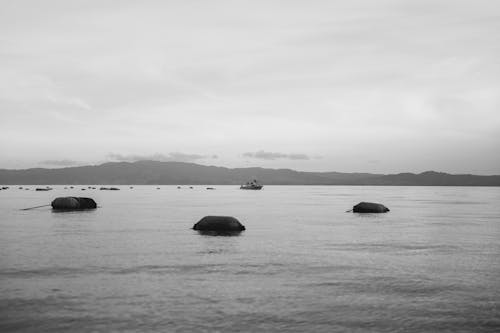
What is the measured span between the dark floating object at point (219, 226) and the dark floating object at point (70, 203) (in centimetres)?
3782

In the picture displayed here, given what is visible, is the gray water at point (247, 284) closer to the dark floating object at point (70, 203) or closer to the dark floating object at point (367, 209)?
the dark floating object at point (367, 209)

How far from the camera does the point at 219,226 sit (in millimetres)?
44094

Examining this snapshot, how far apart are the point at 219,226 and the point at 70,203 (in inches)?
1598

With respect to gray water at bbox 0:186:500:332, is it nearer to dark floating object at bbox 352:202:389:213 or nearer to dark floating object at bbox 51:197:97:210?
dark floating object at bbox 352:202:389:213

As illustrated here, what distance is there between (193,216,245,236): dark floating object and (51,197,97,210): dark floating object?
3782 centimetres

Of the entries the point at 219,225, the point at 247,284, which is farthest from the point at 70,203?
the point at 247,284

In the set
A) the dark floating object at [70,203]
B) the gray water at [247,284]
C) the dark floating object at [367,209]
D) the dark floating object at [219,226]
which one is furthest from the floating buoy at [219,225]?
the dark floating object at [70,203]

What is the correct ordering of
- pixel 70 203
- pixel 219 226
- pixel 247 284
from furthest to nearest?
pixel 70 203
pixel 219 226
pixel 247 284

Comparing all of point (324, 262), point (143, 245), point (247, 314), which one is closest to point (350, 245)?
point (324, 262)

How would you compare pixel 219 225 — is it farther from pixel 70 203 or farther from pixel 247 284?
pixel 70 203

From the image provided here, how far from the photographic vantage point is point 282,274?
22.8 metres

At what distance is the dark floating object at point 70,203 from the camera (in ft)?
246

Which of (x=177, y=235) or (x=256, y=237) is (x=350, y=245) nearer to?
(x=256, y=237)

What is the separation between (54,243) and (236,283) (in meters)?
18.6
